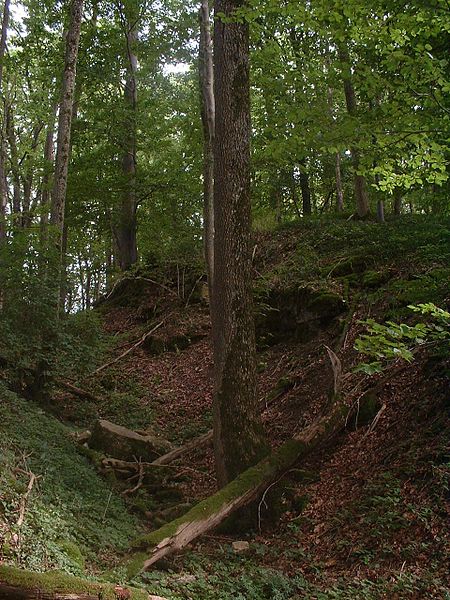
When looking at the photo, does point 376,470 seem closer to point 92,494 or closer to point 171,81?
point 92,494

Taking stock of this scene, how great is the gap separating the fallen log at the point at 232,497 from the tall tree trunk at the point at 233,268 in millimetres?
274

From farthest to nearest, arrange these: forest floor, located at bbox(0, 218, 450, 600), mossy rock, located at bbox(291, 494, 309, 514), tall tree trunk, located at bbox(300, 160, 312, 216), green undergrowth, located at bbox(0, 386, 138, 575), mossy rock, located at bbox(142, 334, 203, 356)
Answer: tall tree trunk, located at bbox(300, 160, 312, 216), mossy rock, located at bbox(142, 334, 203, 356), mossy rock, located at bbox(291, 494, 309, 514), forest floor, located at bbox(0, 218, 450, 600), green undergrowth, located at bbox(0, 386, 138, 575)

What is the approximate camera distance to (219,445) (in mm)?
6480

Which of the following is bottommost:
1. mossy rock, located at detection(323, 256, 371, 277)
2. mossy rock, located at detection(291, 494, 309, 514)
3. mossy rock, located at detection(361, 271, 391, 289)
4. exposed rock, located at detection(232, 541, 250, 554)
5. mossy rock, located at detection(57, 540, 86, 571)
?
exposed rock, located at detection(232, 541, 250, 554)

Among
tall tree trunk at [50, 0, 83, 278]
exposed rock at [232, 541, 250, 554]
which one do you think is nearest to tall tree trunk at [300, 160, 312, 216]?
tall tree trunk at [50, 0, 83, 278]

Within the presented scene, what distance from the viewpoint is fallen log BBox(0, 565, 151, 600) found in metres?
2.73

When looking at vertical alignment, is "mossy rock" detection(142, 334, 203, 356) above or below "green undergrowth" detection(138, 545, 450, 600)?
above

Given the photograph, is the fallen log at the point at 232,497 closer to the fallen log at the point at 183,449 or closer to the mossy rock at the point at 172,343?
the fallen log at the point at 183,449

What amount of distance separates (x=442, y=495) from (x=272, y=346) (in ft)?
21.7

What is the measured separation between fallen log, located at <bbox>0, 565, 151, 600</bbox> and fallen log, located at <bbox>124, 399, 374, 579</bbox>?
4.82ft

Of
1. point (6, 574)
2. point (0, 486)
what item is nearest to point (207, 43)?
point (0, 486)

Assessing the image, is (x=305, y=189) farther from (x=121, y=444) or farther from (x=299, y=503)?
(x=299, y=503)

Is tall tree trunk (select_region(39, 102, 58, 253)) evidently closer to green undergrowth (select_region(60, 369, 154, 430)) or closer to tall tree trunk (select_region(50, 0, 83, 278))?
tall tree trunk (select_region(50, 0, 83, 278))

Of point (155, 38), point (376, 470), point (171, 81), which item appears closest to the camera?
point (376, 470)
